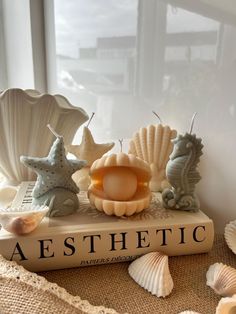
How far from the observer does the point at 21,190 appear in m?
0.53

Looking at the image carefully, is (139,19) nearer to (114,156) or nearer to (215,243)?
(114,156)

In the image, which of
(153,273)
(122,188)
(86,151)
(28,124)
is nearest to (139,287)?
(153,273)

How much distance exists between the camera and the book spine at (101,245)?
393mm

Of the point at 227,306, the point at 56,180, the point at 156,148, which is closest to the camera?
the point at 227,306

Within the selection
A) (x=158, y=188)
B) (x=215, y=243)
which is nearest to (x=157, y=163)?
(x=158, y=188)

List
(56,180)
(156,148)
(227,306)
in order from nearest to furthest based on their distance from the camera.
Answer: (227,306), (56,180), (156,148)

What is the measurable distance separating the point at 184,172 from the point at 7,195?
313 millimetres

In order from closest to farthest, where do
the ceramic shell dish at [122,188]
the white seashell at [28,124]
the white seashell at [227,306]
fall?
1. the white seashell at [227,306]
2. the ceramic shell dish at [122,188]
3. the white seashell at [28,124]

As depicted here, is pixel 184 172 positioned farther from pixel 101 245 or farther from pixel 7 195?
pixel 7 195

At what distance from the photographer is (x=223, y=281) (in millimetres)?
367

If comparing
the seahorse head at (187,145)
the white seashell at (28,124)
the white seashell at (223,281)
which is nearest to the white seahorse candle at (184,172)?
the seahorse head at (187,145)

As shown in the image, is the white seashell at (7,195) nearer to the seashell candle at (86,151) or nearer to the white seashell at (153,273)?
the seashell candle at (86,151)

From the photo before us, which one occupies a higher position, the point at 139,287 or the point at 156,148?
the point at 156,148

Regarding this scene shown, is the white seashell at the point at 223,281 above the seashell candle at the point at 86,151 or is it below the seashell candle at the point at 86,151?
below
